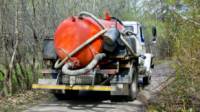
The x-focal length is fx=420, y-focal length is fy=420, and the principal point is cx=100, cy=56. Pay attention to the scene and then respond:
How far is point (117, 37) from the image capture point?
1074 cm

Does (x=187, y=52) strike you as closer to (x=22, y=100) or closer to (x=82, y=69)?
(x=82, y=69)

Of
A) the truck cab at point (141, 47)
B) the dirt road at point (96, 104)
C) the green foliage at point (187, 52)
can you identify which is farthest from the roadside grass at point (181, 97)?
the truck cab at point (141, 47)

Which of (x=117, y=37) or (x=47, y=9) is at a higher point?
(x=47, y=9)

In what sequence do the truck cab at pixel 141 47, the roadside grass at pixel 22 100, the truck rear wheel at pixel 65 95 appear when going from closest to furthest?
1. the roadside grass at pixel 22 100
2. the truck rear wheel at pixel 65 95
3. the truck cab at pixel 141 47

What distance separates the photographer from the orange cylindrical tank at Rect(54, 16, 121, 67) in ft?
34.7

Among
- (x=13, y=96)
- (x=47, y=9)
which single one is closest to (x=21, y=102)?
(x=13, y=96)

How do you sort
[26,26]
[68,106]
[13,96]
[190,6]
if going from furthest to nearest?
[26,26], [13,96], [68,106], [190,6]

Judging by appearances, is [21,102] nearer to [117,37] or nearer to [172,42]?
[117,37]

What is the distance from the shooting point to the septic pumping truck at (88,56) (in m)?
10.5

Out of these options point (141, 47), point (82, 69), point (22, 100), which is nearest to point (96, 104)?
point (82, 69)

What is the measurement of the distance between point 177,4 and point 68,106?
14.6ft

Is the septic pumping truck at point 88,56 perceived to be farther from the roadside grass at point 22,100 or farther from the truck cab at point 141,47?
the truck cab at point 141,47

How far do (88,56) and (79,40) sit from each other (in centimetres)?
47

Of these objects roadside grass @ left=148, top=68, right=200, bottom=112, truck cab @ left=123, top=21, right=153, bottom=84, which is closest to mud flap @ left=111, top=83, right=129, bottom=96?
roadside grass @ left=148, top=68, right=200, bottom=112
